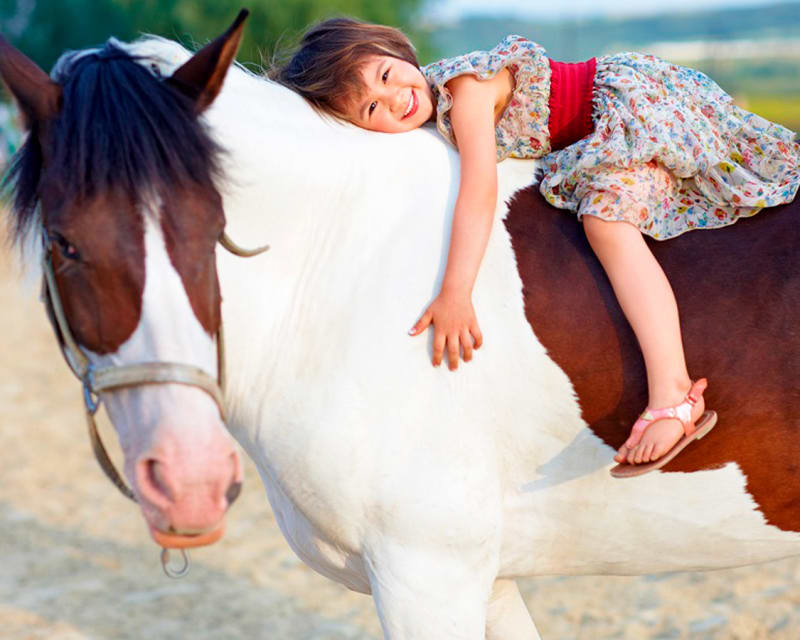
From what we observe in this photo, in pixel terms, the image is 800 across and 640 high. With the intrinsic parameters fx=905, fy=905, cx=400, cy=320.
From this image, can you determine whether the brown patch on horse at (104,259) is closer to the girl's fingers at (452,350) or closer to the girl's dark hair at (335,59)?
the girl's fingers at (452,350)

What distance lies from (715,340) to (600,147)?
0.46m

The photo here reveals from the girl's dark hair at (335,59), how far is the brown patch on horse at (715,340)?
550 millimetres

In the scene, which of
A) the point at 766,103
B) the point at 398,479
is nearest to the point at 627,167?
the point at 398,479

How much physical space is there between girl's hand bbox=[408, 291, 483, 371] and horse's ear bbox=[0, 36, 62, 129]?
2.57 feet

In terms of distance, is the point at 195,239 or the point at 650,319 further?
the point at 650,319

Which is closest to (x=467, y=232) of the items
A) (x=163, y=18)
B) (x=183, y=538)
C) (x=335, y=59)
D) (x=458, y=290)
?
(x=458, y=290)

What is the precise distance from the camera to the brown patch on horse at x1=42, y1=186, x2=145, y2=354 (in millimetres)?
1470

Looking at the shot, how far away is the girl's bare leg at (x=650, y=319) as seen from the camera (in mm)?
1767

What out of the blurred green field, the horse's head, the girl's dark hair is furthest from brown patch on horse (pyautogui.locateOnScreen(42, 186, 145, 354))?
the blurred green field

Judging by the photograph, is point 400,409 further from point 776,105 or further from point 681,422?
point 776,105

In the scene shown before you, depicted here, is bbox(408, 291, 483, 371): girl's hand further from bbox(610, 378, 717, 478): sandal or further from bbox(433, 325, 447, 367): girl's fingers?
bbox(610, 378, 717, 478): sandal

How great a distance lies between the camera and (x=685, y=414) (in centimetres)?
176

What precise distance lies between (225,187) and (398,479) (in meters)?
0.65

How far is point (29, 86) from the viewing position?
1.54 metres
